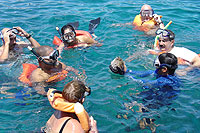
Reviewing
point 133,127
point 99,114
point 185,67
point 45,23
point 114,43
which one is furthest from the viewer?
point 45,23

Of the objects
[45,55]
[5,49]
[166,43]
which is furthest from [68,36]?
[166,43]

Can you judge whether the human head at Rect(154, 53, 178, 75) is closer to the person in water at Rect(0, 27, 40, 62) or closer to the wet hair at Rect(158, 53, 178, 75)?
the wet hair at Rect(158, 53, 178, 75)

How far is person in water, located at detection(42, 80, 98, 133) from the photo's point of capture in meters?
2.96

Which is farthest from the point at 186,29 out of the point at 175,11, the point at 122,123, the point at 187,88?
the point at 122,123

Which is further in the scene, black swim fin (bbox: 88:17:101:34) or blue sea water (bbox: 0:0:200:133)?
black swim fin (bbox: 88:17:101:34)

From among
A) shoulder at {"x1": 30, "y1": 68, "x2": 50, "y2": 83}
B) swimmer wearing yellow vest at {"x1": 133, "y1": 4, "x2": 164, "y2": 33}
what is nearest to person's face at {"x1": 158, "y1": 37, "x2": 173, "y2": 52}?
swimmer wearing yellow vest at {"x1": 133, "y1": 4, "x2": 164, "y2": 33}

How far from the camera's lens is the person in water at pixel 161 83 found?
14.2ft

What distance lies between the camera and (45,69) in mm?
4883

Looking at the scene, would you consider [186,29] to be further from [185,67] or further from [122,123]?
[122,123]

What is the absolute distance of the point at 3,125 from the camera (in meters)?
4.12

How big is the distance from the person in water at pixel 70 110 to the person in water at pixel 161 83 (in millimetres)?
1736

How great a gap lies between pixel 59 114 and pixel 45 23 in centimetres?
745

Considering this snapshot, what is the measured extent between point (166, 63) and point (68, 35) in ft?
12.1

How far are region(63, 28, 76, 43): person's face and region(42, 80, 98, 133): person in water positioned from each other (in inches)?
157
